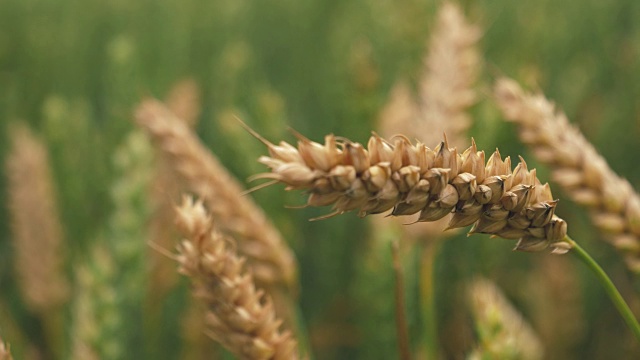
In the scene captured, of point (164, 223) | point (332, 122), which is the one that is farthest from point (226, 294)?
point (332, 122)

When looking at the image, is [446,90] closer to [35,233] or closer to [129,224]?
[129,224]

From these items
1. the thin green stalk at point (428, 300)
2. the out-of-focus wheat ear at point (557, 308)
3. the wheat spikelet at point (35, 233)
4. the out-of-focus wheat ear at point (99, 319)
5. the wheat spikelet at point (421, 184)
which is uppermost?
the wheat spikelet at point (421, 184)

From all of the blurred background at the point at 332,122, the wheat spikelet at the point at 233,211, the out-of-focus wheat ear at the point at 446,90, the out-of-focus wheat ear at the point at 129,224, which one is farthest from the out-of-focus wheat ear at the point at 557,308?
the out-of-focus wheat ear at the point at 129,224

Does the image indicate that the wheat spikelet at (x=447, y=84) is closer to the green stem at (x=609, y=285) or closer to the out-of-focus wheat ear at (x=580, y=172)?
the out-of-focus wheat ear at (x=580, y=172)

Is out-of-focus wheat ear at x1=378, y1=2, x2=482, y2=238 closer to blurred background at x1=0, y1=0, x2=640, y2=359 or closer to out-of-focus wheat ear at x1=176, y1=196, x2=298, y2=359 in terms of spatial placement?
blurred background at x1=0, y1=0, x2=640, y2=359

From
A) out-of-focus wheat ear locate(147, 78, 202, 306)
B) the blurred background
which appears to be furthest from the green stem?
out-of-focus wheat ear locate(147, 78, 202, 306)

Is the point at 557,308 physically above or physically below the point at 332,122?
above
